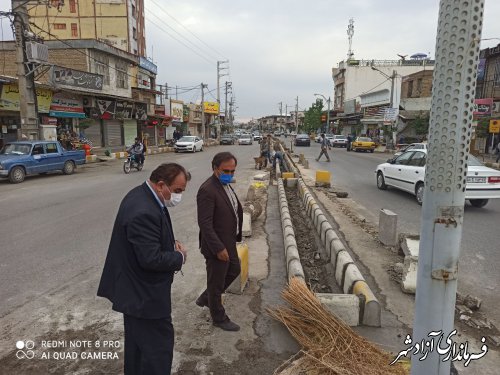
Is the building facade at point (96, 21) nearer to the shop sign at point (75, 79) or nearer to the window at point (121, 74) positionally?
the window at point (121, 74)

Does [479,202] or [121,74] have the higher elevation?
[121,74]

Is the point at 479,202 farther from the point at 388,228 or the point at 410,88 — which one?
the point at 410,88

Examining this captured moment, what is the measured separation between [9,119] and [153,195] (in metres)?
22.0

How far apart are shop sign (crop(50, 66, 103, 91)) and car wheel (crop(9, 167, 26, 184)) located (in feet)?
32.3

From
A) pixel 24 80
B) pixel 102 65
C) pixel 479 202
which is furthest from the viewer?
pixel 102 65

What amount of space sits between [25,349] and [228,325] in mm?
1843

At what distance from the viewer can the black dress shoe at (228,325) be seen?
3.70m

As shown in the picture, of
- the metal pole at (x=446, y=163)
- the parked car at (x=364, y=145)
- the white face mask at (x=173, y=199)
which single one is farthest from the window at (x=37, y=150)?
the parked car at (x=364, y=145)

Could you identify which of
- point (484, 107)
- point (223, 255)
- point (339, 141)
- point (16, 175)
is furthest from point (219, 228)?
point (339, 141)

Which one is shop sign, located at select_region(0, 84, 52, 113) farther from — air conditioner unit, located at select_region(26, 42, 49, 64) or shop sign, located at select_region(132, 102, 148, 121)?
shop sign, located at select_region(132, 102, 148, 121)

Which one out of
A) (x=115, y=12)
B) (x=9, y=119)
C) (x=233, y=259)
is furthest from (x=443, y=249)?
(x=115, y=12)

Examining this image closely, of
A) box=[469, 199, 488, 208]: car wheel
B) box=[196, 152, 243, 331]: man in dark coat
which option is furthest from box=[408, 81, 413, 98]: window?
box=[196, 152, 243, 331]: man in dark coat

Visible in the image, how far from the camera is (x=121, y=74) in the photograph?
103 feet

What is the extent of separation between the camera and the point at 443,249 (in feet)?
6.48
